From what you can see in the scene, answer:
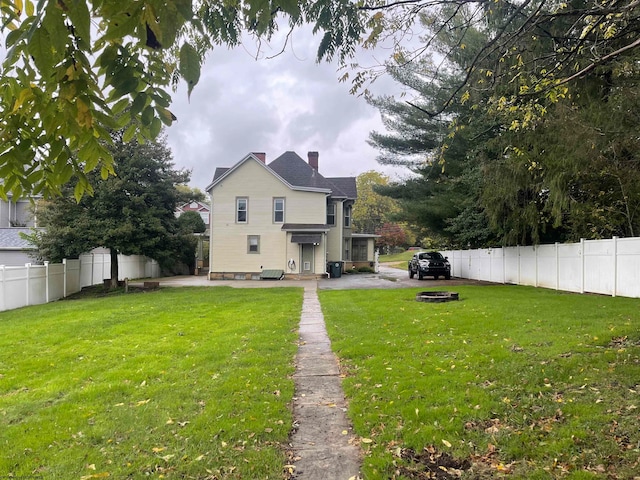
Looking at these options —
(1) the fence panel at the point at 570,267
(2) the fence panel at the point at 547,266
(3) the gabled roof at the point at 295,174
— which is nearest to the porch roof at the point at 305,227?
(3) the gabled roof at the point at 295,174

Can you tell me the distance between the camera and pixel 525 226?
17656 millimetres

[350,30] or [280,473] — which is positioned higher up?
[350,30]

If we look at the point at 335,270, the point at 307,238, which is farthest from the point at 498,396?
the point at 335,270

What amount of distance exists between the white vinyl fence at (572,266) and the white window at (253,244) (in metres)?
13.1

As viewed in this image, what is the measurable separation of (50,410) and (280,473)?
9.45 ft

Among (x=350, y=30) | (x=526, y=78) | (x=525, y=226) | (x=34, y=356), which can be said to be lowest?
(x=34, y=356)

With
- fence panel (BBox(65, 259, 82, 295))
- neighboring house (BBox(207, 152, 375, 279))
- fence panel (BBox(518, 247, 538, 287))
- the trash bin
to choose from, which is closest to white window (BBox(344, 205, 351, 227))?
neighboring house (BBox(207, 152, 375, 279))

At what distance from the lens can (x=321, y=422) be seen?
4.43 meters

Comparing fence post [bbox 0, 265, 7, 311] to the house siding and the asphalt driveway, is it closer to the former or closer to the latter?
the asphalt driveway

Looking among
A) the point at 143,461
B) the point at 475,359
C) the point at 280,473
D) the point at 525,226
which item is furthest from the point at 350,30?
the point at 525,226

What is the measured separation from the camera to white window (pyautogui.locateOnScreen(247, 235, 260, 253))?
2706 cm

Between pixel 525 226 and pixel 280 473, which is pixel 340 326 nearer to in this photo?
pixel 280 473

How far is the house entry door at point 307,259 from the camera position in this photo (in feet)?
88.3

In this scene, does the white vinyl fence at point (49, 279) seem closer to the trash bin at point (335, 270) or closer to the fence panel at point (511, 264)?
the trash bin at point (335, 270)
